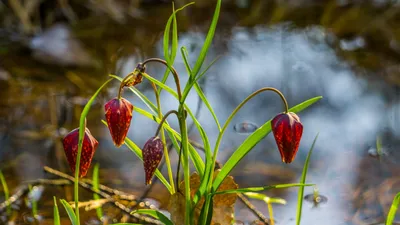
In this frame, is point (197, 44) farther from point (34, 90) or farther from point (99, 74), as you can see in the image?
point (34, 90)

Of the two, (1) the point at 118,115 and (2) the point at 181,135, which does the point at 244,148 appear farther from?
(1) the point at 118,115

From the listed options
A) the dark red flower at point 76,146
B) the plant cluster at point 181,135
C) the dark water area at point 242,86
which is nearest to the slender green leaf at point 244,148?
the plant cluster at point 181,135

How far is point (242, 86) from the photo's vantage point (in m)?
3.14

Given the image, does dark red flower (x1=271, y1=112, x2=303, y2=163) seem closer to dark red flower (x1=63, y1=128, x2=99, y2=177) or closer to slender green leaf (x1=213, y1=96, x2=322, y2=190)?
slender green leaf (x1=213, y1=96, x2=322, y2=190)

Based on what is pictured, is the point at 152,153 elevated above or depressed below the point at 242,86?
below

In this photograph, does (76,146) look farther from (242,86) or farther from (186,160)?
(242,86)

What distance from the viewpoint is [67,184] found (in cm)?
200

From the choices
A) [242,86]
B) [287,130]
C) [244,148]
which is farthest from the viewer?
[242,86]

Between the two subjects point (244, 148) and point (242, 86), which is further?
point (242, 86)

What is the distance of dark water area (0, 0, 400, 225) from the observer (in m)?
2.05

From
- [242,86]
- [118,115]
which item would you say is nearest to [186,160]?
[118,115]

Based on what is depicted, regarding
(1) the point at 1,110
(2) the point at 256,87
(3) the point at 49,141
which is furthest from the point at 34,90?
(2) the point at 256,87

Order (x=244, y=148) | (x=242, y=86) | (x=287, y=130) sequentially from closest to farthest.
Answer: (x=287, y=130) → (x=244, y=148) → (x=242, y=86)

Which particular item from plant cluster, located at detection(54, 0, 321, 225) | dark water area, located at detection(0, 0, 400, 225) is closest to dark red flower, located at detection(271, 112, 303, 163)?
plant cluster, located at detection(54, 0, 321, 225)
